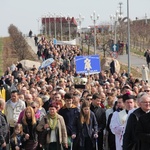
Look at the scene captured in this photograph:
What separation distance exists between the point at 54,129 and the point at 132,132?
3.35 m

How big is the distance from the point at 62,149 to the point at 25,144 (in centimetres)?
80

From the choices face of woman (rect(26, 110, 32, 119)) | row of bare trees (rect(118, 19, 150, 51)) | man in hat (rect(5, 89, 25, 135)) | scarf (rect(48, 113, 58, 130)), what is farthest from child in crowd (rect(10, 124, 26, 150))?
row of bare trees (rect(118, 19, 150, 51))

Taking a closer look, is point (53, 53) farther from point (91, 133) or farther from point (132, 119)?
point (132, 119)

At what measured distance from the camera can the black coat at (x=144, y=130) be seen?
702 centimetres

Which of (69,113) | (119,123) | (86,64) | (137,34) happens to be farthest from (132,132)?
(137,34)

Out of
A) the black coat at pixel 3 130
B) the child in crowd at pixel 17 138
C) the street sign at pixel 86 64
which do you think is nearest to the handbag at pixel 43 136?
the child in crowd at pixel 17 138

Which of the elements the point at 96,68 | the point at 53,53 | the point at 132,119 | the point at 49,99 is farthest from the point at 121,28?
the point at 132,119

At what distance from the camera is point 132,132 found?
7367mm

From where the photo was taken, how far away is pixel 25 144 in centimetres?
1071

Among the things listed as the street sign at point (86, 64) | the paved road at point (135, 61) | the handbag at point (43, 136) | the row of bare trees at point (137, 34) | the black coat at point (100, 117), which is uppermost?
the row of bare trees at point (137, 34)

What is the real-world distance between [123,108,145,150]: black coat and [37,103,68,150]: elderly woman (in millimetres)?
3120

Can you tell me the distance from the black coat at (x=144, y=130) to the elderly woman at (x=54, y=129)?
351cm

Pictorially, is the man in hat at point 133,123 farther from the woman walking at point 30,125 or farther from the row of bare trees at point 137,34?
the row of bare trees at point 137,34

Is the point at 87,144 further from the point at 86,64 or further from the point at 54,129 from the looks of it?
the point at 86,64
